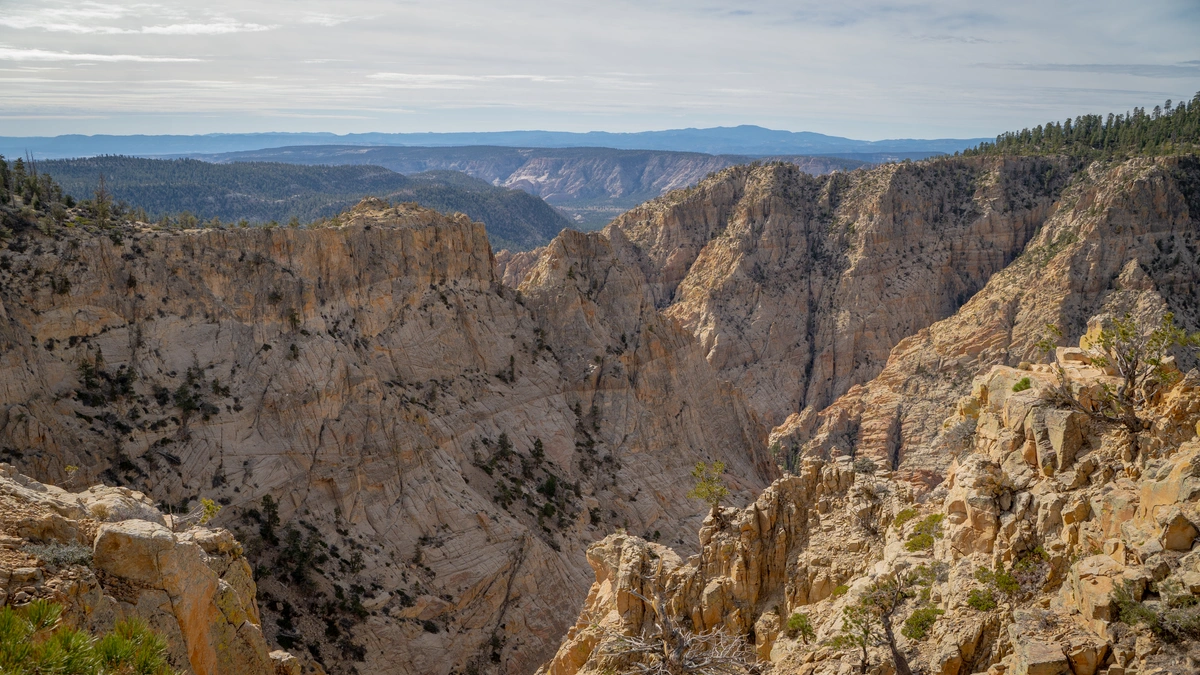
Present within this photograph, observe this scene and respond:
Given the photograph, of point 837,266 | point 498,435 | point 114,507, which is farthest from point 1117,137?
point 114,507

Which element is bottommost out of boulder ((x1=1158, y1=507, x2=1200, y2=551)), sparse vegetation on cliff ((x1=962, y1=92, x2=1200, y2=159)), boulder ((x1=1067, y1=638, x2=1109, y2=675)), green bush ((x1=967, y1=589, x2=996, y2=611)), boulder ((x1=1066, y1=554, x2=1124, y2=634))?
green bush ((x1=967, y1=589, x2=996, y2=611))

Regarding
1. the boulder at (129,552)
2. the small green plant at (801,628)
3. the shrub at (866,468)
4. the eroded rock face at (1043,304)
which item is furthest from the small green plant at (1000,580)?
the eroded rock face at (1043,304)

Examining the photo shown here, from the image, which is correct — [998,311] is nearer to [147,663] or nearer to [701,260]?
[701,260]

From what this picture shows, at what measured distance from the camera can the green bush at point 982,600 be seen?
1795 cm

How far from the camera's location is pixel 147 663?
42.1ft

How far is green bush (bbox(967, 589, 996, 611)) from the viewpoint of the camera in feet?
58.9

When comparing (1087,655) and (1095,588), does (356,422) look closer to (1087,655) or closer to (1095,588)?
(1095,588)

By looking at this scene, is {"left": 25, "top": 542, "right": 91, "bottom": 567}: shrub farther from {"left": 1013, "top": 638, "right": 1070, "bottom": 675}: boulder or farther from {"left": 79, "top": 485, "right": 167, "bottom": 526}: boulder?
{"left": 1013, "top": 638, "right": 1070, "bottom": 675}: boulder

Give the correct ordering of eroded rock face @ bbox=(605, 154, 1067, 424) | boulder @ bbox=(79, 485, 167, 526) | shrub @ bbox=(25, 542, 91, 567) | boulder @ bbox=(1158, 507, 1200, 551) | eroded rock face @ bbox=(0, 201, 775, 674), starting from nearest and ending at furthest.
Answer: boulder @ bbox=(1158, 507, 1200, 551) < shrub @ bbox=(25, 542, 91, 567) < boulder @ bbox=(79, 485, 167, 526) < eroded rock face @ bbox=(0, 201, 775, 674) < eroded rock face @ bbox=(605, 154, 1067, 424)

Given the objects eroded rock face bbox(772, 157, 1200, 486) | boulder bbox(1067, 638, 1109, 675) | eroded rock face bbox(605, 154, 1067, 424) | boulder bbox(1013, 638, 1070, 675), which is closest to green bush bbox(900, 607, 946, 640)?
boulder bbox(1013, 638, 1070, 675)

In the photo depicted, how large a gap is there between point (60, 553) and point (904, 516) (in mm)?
19015

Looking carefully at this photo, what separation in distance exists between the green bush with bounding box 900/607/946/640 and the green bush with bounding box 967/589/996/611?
78 cm

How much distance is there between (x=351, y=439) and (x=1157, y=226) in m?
76.7

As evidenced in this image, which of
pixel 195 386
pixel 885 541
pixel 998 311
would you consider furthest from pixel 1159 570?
pixel 998 311
